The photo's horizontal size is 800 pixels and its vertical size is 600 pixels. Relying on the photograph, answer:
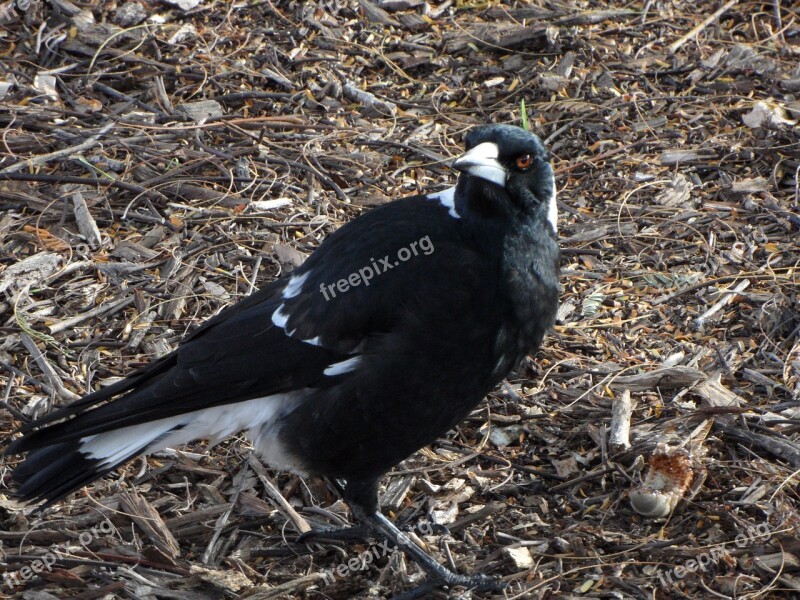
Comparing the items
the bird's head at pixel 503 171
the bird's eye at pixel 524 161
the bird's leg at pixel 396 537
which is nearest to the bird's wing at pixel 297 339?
the bird's head at pixel 503 171

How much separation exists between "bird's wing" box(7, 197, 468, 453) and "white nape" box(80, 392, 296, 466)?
0.06 m

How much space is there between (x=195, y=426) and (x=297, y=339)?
1.30ft

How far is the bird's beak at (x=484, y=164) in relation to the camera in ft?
9.18

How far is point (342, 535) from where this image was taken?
3.04m

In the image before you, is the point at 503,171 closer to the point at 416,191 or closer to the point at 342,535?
the point at 342,535

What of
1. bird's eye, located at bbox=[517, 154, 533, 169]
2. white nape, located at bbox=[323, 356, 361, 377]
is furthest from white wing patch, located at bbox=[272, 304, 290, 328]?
bird's eye, located at bbox=[517, 154, 533, 169]

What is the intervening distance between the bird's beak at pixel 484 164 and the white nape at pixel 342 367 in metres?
0.59

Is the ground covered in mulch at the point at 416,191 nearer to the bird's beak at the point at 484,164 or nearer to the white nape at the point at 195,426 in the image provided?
the white nape at the point at 195,426

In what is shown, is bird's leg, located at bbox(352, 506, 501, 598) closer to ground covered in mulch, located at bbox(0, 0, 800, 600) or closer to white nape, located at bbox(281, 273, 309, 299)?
ground covered in mulch, located at bbox(0, 0, 800, 600)

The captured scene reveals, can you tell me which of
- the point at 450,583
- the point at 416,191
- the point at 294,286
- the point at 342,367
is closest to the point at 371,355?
the point at 342,367

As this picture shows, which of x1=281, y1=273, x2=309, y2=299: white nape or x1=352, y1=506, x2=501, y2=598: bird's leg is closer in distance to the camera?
x1=352, y1=506, x2=501, y2=598: bird's leg

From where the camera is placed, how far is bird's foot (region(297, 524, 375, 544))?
303 centimetres

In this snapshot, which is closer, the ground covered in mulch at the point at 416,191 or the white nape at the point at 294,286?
the ground covered in mulch at the point at 416,191

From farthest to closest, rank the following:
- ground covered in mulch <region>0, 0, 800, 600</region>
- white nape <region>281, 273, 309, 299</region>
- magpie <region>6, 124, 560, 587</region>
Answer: white nape <region>281, 273, 309, 299</region>, ground covered in mulch <region>0, 0, 800, 600</region>, magpie <region>6, 124, 560, 587</region>
